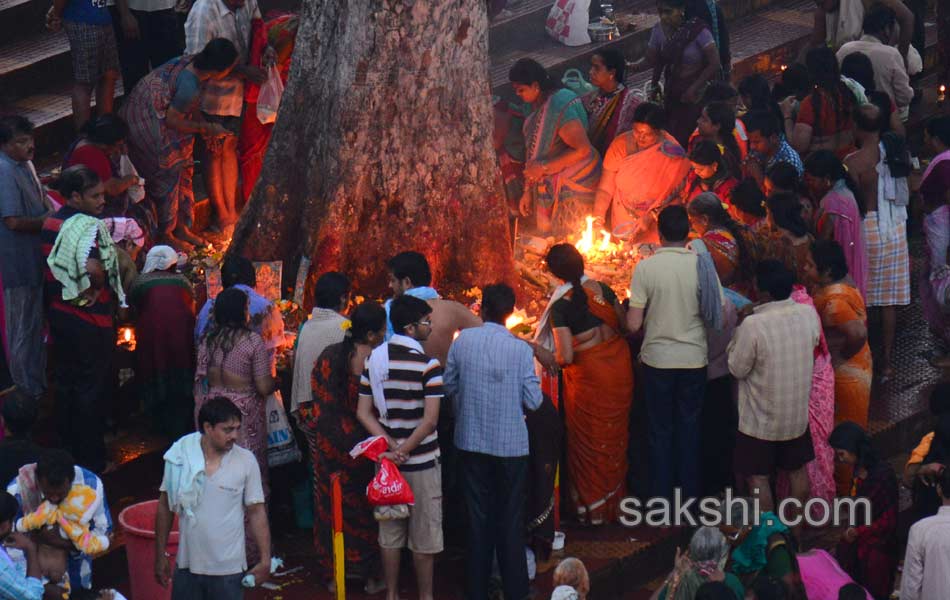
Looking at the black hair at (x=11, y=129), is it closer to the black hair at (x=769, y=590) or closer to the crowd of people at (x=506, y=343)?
the crowd of people at (x=506, y=343)

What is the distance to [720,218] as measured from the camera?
967 cm

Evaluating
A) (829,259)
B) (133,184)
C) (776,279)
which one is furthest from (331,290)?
(829,259)

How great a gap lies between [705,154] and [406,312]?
3375 millimetres

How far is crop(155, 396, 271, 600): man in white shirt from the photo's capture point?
7215 millimetres

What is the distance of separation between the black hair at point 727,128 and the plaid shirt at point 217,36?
3.12 meters

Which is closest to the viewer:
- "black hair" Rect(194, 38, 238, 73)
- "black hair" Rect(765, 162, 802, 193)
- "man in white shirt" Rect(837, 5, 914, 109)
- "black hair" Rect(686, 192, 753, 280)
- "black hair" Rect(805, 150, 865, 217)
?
"black hair" Rect(686, 192, 753, 280)

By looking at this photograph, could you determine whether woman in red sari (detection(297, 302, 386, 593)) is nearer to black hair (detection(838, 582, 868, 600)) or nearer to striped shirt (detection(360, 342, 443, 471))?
striped shirt (detection(360, 342, 443, 471))

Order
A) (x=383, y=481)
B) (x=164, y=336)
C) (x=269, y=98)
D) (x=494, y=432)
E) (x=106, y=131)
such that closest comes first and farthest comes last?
(x=383, y=481) < (x=494, y=432) < (x=164, y=336) < (x=106, y=131) < (x=269, y=98)

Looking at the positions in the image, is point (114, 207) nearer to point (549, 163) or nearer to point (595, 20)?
point (549, 163)

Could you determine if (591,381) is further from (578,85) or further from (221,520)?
(578,85)

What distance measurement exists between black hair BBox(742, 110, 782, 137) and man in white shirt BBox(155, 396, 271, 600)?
15.8 ft

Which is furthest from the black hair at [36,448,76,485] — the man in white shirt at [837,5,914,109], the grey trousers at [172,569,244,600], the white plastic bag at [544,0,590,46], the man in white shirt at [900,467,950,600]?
the white plastic bag at [544,0,590,46]

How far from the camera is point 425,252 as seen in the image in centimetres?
1023

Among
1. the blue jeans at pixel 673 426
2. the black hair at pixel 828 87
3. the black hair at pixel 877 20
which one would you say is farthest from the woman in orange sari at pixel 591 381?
the black hair at pixel 877 20
